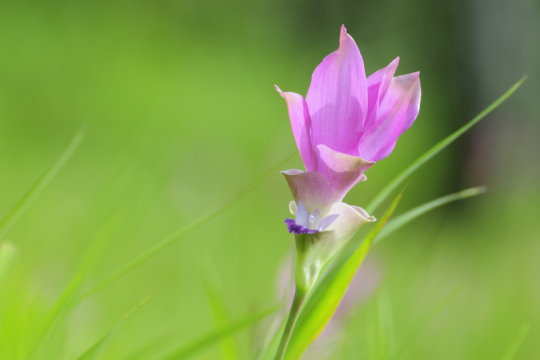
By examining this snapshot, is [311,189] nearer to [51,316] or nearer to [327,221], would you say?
[327,221]

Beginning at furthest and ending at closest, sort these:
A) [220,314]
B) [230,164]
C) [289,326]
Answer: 1. [230,164]
2. [220,314]
3. [289,326]

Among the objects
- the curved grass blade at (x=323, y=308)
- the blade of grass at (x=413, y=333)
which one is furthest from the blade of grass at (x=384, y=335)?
the curved grass blade at (x=323, y=308)

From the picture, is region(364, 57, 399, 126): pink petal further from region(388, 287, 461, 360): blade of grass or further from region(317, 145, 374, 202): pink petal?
region(388, 287, 461, 360): blade of grass

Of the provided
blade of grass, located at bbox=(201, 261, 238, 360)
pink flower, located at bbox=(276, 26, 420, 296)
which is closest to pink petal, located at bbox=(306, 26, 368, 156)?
pink flower, located at bbox=(276, 26, 420, 296)

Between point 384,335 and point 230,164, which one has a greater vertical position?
point 384,335

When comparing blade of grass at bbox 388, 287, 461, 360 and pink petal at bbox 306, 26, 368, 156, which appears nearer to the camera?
pink petal at bbox 306, 26, 368, 156

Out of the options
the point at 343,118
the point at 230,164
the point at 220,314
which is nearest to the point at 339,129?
the point at 343,118

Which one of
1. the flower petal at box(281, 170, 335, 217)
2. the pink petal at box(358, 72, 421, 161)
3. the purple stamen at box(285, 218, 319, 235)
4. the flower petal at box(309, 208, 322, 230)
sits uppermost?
the pink petal at box(358, 72, 421, 161)

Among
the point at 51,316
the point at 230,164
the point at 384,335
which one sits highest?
the point at 51,316

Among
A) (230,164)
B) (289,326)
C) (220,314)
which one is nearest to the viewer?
(289,326)
